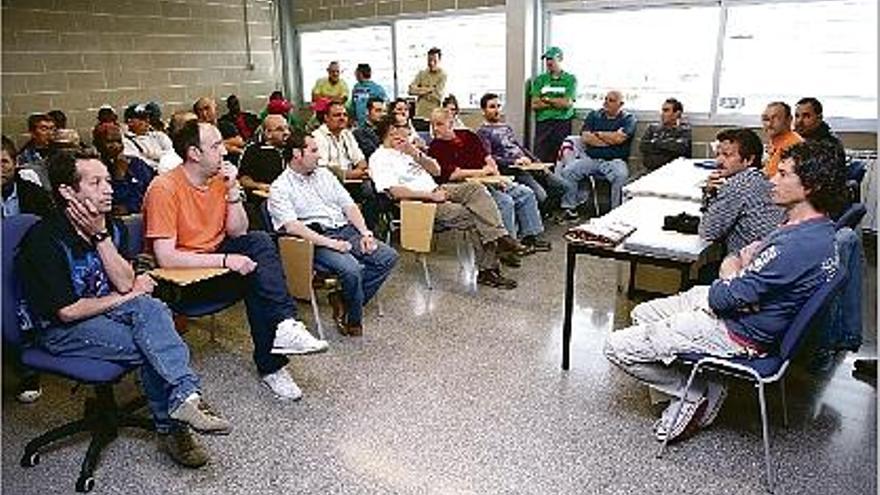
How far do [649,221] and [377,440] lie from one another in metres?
1.63

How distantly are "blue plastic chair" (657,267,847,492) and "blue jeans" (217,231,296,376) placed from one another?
157 centimetres

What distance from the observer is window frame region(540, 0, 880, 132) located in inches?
203

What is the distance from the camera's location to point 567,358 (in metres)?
2.91

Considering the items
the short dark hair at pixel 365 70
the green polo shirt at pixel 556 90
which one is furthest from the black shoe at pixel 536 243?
the short dark hair at pixel 365 70

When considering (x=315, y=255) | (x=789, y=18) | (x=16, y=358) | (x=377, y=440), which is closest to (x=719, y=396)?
(x=377, y=440)

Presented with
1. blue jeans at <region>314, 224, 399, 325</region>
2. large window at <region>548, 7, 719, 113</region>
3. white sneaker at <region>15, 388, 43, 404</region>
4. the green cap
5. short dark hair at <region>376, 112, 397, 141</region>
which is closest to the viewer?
white sneaker at <region>15, 388, 43, 404</region>

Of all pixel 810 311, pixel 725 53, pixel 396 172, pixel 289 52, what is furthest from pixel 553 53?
pixel 810 311

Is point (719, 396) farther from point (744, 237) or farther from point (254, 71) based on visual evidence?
point (254, 71)

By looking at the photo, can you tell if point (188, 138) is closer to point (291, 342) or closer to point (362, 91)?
point (291, 342)

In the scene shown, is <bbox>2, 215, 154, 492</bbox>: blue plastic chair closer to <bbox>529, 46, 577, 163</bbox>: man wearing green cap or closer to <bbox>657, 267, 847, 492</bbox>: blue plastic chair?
<bbox>657, 267, 847, 492</bbox>: blue plastic chair

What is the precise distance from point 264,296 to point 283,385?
40 cm

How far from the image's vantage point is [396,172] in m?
4.16

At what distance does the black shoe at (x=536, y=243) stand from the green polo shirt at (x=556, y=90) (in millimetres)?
1641

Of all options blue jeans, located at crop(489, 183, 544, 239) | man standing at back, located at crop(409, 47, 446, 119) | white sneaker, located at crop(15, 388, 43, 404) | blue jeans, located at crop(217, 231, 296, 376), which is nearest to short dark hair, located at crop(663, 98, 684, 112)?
blue jeans, located at crop(489, 183, 544, 239)
